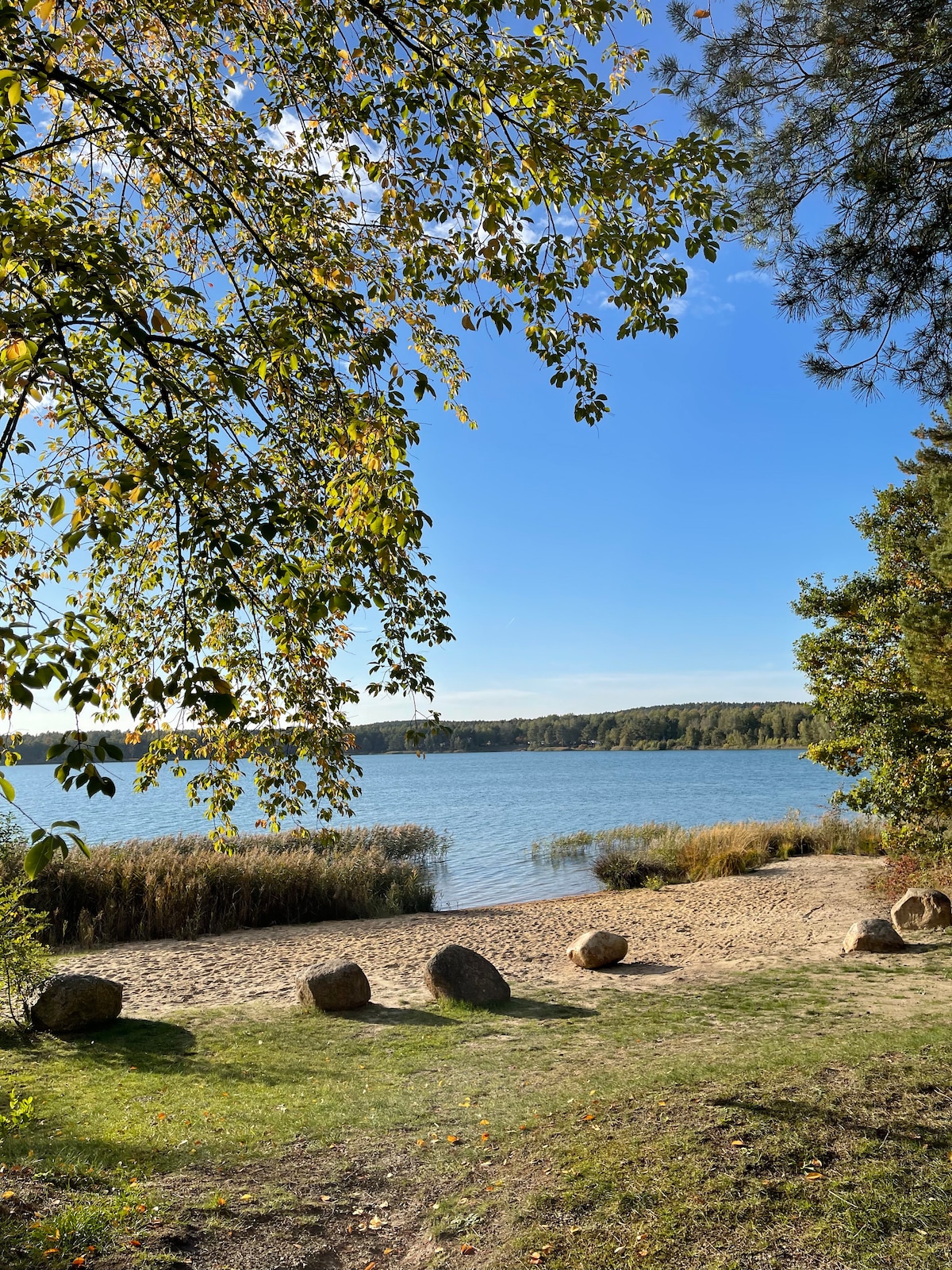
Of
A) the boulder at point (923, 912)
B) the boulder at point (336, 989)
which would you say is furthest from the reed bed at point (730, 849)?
the boulder at point (336, 989)

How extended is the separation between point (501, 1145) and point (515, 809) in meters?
37.6

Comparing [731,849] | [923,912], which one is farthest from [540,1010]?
[731,849]

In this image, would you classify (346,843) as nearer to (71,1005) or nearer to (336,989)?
(336,989)

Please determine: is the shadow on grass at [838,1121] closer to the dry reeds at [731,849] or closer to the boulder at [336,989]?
the boulder at [336,989]

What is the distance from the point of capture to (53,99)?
482 centimetres

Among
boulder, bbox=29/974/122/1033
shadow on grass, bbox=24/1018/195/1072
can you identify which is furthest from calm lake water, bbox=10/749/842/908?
shadow on grass, bbox=24/1018/195/1072

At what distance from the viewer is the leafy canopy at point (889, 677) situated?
430 inches

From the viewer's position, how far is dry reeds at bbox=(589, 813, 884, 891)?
61.1 ft

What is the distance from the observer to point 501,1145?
4.86m

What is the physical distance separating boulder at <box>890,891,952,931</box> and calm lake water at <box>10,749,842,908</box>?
8906 mm

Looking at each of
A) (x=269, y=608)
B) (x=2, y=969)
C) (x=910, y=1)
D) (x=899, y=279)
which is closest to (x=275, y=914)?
(x=2, y=969)

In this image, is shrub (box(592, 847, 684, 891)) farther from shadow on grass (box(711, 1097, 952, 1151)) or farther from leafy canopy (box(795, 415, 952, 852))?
shadow on grass (box(711, 1097, 952, 1151))

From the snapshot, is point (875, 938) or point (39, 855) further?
point (875, 938)

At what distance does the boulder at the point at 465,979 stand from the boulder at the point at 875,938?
4699 mm
